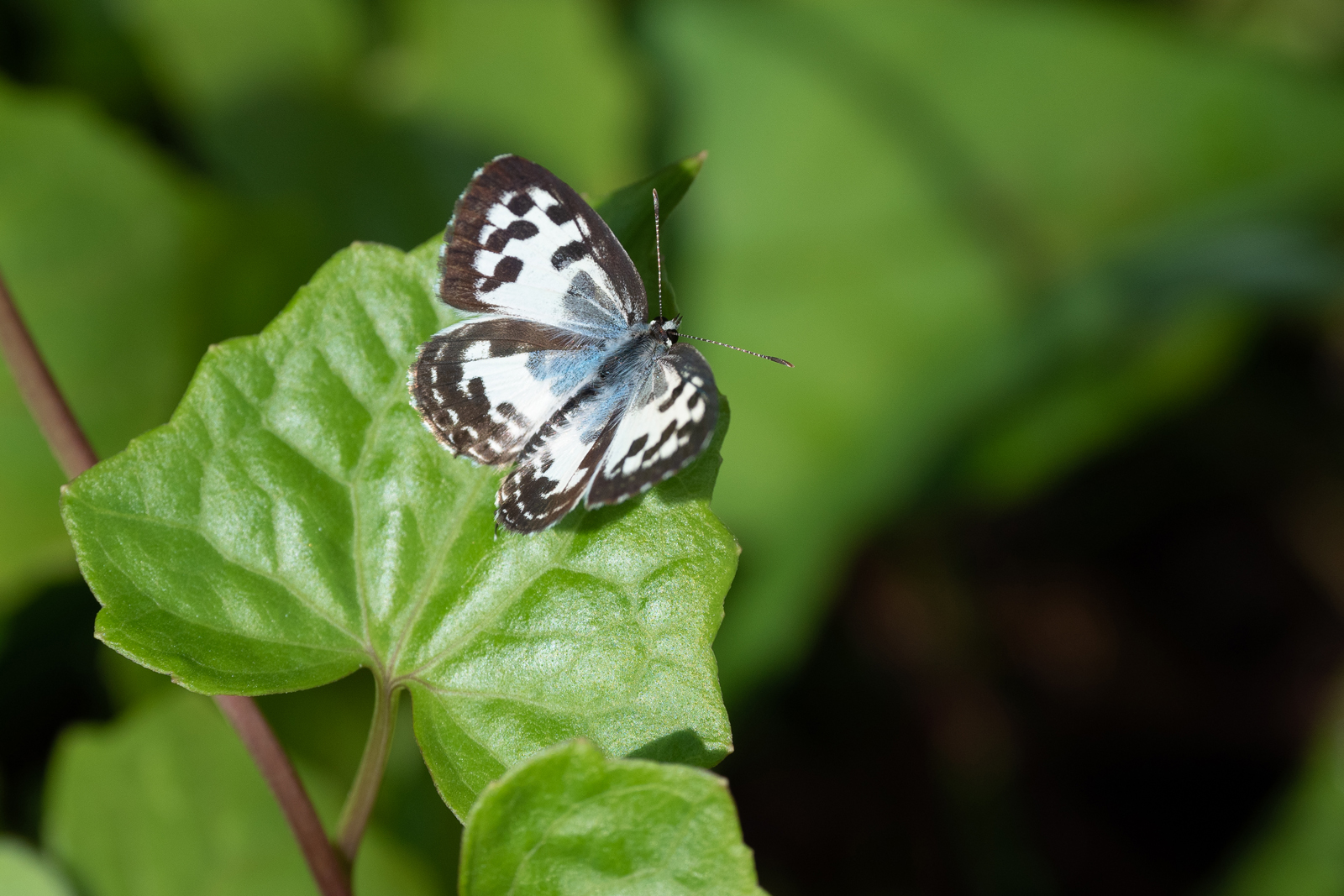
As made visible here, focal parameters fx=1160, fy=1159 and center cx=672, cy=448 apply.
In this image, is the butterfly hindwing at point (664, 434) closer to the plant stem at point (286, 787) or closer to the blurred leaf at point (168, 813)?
the plant stem at point (286, 787)

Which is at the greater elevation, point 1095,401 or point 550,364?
point 550,364

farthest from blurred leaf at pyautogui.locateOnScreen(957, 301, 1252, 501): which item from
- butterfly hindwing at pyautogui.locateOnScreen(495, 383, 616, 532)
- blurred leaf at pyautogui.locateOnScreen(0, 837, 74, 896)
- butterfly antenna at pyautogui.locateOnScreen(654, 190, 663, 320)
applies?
blurred leaf at pyautogui.locateOnScreen(0, 837, 74, 896)

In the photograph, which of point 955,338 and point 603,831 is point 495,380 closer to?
point 603,831

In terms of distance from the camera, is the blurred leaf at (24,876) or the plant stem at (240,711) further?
the blurred leaf at (24,876)

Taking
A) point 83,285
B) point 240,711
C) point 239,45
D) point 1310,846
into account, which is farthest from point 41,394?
point 1310,846

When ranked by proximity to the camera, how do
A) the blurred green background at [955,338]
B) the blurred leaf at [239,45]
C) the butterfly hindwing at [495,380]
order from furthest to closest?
the blurred green background at [955,338] → the blurred leaf at [239,45] → the butterfly hindwing at [495,380]

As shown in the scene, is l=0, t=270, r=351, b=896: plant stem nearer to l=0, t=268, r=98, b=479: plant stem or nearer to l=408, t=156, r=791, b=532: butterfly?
l=0, t=268, r=98, b=479: plant stem

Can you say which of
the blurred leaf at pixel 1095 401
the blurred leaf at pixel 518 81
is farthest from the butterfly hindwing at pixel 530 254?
the blurred leaf at pixel 1095 401
